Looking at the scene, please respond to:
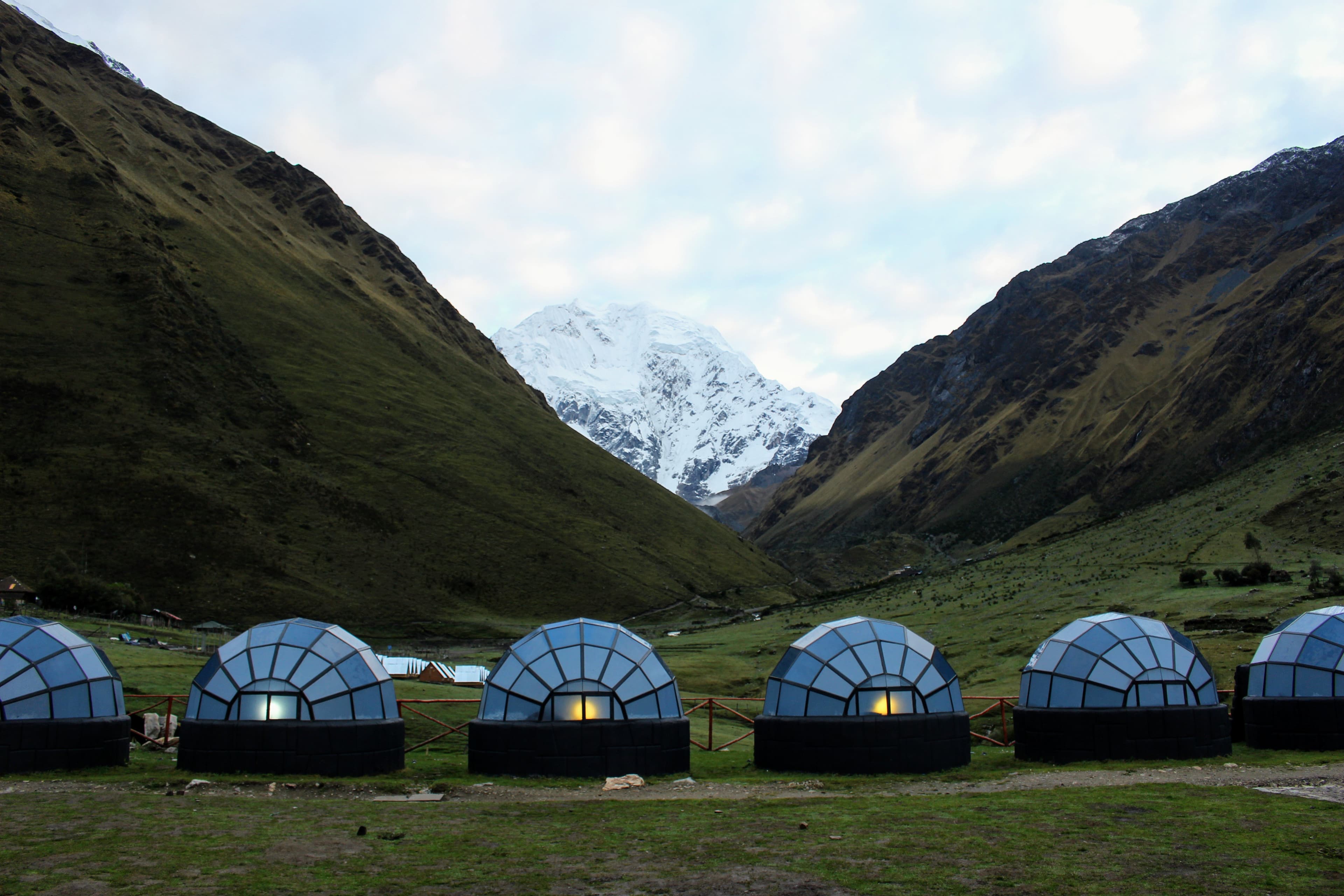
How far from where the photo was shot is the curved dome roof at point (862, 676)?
30.8 metres

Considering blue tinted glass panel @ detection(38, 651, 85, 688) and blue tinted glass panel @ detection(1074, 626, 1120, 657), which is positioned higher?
blue tinted glass panel @ detection(1074, 626, 1120, 657)

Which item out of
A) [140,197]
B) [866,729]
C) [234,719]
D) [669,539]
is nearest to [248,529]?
[669,539]

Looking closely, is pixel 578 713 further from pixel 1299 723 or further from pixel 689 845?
pixel 1299 723

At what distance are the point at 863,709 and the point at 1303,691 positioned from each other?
1624cm

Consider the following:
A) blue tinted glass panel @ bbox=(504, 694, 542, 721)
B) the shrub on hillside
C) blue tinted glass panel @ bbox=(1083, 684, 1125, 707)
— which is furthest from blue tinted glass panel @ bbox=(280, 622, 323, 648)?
the shrub on hillside

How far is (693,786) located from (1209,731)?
17546 millimetres

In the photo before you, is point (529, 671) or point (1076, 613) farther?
point (1076, 613)

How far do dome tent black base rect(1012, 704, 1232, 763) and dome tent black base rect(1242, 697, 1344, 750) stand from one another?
2680 millimetres

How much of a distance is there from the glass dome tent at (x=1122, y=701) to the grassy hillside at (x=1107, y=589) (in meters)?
13.8

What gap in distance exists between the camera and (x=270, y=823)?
21.3 meters

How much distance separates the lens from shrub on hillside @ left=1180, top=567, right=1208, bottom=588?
268ft

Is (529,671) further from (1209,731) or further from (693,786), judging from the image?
(1209,731)

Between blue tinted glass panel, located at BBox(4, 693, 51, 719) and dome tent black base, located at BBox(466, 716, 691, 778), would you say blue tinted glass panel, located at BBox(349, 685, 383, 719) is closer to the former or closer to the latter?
dome tent black base, located at BBox(466, 716, 691, 778)

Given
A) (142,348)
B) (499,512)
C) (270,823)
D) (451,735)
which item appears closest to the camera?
(270,823)
